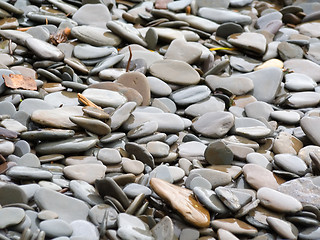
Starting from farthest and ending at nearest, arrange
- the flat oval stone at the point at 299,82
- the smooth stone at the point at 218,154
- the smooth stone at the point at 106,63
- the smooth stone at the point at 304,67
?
the smooth stone at the point at 304,67
the flat oval stone at the point at 299,82
the smooth stone at the point at 106,63
the smooth stone at the point at 218,154

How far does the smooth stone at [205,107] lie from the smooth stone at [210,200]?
1.80ft

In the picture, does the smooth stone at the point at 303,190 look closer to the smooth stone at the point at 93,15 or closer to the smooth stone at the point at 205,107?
the smooth stone at the point at 205,107

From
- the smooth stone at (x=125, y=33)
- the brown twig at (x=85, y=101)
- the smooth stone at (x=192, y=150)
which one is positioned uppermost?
the smooth stone at (x=125, y=33)

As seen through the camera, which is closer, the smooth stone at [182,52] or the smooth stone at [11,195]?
the smooth stone at [11,195]

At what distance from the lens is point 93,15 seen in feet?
8.46

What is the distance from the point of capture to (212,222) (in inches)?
58.0

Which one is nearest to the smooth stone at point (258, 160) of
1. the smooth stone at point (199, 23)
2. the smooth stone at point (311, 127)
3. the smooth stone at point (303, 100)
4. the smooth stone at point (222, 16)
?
the smooth stone at point (311, 127)

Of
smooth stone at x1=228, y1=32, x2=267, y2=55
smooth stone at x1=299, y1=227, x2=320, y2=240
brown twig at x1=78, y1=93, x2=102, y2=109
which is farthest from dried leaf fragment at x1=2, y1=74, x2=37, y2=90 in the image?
smooth stone at x1=299, y1=227, x2=320, y2=240

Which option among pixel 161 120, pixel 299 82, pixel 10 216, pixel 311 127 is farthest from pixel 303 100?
pixel 10 216

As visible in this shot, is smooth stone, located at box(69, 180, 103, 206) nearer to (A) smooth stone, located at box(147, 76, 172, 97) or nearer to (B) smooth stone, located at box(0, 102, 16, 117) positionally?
(B) smooth stone, located at box(0, 102, 16, 117)

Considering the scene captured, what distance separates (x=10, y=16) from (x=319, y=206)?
5.74 ft

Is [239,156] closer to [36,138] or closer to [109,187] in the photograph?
[109,187]

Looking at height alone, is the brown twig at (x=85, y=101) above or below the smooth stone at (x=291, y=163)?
above

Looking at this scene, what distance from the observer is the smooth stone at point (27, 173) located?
1.51 meters
